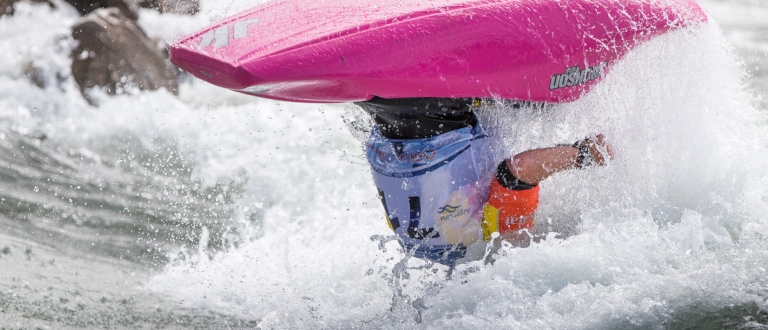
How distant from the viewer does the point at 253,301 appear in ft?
10.3

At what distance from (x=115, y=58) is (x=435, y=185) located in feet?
12.6

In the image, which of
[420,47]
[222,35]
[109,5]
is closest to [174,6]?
[109,5]

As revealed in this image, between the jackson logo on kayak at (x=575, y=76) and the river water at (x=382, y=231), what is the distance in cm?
7

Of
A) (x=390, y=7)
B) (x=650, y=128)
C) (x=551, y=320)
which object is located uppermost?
(x=390, y=7)

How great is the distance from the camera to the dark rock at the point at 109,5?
6.35 metres

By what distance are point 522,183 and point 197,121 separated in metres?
2.92

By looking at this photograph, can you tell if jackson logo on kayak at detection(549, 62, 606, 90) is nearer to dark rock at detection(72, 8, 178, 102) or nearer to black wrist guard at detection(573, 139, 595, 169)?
black wrist guard at detection(573, 139, 595, 169)

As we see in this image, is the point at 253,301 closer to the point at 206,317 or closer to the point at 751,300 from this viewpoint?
the point at 206,317

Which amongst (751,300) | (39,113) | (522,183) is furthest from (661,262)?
(39,113)

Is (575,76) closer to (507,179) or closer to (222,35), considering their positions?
(507,179)

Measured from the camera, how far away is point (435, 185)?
9.04ft

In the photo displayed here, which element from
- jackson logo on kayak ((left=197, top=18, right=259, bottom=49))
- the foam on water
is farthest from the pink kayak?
the foam on water

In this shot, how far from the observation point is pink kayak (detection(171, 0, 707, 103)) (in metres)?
2.49

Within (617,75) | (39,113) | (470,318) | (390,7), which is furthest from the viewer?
(39,113)
